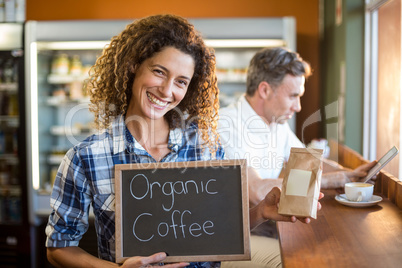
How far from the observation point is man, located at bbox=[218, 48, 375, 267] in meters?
2.41

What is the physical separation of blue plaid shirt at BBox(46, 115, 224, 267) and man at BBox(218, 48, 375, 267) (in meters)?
0.95

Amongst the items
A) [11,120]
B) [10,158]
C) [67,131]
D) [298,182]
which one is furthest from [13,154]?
[298,182]

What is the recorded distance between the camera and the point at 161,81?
4.76ft

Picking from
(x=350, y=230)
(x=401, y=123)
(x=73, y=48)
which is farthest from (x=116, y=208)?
(x=73, y=48)

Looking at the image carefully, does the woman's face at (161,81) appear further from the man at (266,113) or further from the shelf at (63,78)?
the shelf at (63,78)

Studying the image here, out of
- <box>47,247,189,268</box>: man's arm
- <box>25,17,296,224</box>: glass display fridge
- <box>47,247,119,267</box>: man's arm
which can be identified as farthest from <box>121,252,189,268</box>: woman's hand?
<box>25,17,296,224</box>: glass display fridge

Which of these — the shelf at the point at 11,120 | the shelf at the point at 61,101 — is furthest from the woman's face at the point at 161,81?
the shelf at the point at 11,120

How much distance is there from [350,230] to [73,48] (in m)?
3.15

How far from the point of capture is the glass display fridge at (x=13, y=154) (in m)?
3.81

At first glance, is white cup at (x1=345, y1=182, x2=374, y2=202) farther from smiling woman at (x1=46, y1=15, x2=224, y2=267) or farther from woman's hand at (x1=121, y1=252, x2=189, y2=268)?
woman's hand at (x1=121, y1=252, x2=189, y2=268)

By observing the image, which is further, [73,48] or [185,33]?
[73,48]

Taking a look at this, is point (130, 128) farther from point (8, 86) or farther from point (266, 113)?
point (8, 86)

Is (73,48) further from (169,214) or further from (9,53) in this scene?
(169,214)

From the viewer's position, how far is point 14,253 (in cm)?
395
